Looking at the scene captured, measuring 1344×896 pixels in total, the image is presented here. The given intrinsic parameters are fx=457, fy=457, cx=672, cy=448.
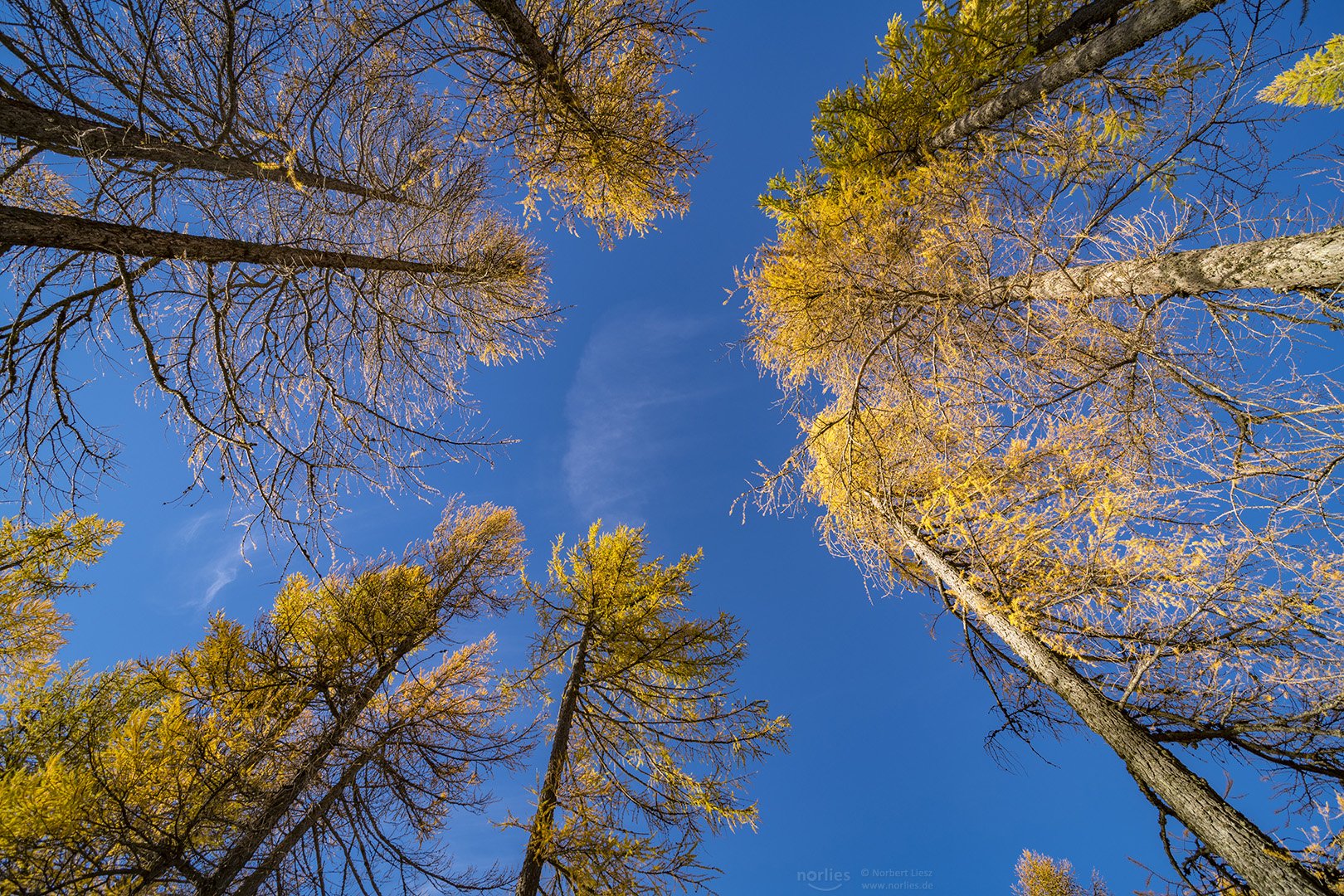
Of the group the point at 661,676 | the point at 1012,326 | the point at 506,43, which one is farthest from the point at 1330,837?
the point at 506,43

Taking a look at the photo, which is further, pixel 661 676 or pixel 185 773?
pixel 661 676

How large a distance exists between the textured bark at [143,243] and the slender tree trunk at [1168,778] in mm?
6489

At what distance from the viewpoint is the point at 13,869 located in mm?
3303

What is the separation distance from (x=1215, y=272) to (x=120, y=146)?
7.54 metres

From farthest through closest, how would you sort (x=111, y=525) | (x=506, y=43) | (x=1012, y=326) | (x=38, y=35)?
(x=111, y=525), (x=1012, y=326), (x=506, y=43), (x=38, y=35)

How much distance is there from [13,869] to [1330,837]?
8.60 meters

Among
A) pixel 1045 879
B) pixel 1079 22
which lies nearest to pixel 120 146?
pixel 1079 22

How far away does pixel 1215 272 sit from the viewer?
2996 mm

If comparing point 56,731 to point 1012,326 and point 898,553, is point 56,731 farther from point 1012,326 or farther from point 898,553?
point 1012,326

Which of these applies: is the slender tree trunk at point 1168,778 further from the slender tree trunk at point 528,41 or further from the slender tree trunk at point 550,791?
the slender tree trunk at point 528,41

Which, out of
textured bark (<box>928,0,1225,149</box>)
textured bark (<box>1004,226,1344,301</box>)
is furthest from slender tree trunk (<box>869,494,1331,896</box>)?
textured bark (<box>928,0,1225,149</box>)

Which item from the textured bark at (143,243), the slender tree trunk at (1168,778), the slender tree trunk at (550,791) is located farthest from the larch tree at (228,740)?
the slender tree trunk at (1168,778)

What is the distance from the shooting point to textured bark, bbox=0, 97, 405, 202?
311cm

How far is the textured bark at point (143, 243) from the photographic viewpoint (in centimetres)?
260
